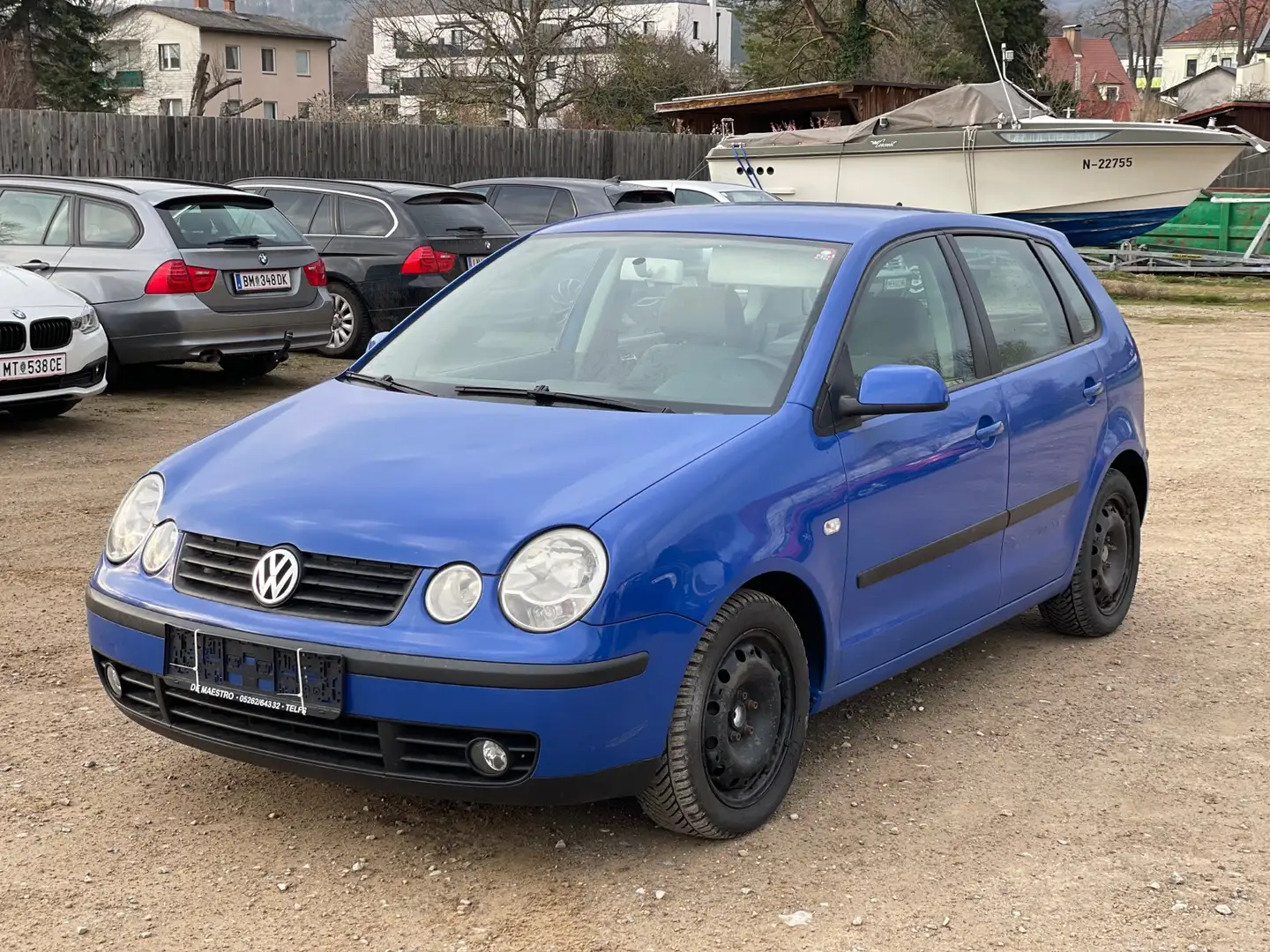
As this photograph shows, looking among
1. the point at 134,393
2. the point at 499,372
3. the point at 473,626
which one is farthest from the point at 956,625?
the point at 134,393

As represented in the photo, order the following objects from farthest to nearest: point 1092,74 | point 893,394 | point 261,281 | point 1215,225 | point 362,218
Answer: point 1092,74 < point 1215,225 < point 362,218 < point 261,281 < point 893,394

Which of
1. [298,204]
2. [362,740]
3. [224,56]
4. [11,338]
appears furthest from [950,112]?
[224,56]

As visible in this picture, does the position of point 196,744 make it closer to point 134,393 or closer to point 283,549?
point 283,549

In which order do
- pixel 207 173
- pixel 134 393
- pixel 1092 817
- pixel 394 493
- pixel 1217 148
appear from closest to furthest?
pixel 394 493, pixel 1092 817, pixel 134 393, pixel 207 173, pixel 1217 148

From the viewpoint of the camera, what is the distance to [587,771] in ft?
11.7

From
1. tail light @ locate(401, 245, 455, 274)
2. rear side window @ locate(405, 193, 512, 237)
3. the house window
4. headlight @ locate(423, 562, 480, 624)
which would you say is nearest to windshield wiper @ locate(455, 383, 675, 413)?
headlight @ locate(423, 562, 480, 624)

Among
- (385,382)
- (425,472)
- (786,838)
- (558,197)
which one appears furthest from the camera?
(558,197)

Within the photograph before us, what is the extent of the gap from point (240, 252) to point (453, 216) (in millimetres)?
3070

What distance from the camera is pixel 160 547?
12.9ft

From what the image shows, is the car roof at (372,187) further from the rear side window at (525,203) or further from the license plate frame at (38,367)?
the license plate frame at (38,367)

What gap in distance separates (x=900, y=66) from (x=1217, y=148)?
27.1 meters

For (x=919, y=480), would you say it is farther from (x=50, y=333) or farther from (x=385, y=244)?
(x=385, y=244)

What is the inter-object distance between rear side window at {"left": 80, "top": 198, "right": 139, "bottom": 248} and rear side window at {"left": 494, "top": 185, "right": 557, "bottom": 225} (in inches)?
227

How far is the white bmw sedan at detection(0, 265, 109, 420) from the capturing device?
9.23 metres
